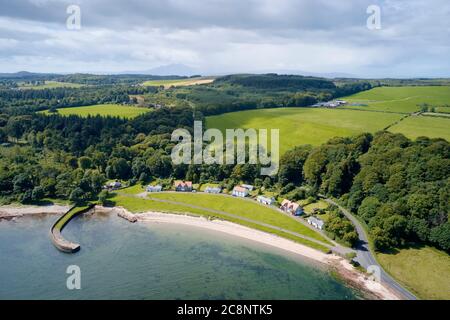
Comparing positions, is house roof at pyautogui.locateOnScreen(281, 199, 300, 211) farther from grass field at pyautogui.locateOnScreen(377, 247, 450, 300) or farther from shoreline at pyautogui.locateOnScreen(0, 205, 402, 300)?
grass field at pyautogui.locateOnScreen(377, 247, 450, 300)

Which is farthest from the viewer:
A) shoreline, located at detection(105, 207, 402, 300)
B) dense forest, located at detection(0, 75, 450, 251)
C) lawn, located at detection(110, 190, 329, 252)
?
lawn, located at detection(110, 190, 329, 252)

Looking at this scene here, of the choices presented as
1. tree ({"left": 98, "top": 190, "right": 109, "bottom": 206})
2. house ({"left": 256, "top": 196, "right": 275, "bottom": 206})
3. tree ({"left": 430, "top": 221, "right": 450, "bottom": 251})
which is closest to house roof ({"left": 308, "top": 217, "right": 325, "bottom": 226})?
house ({"left": 256, "top": 196, "right": 275, "bottom": 206})

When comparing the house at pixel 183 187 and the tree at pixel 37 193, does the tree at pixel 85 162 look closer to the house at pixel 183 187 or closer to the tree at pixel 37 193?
the tree at pixel 37 193

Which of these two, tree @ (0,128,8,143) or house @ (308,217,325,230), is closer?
house @ (308,217,325,230)

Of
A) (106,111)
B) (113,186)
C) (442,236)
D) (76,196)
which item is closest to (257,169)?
(113,186)

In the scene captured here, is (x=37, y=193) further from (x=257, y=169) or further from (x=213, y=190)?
(x=257, y=169)

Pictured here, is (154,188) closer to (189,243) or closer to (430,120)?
(189,243)
